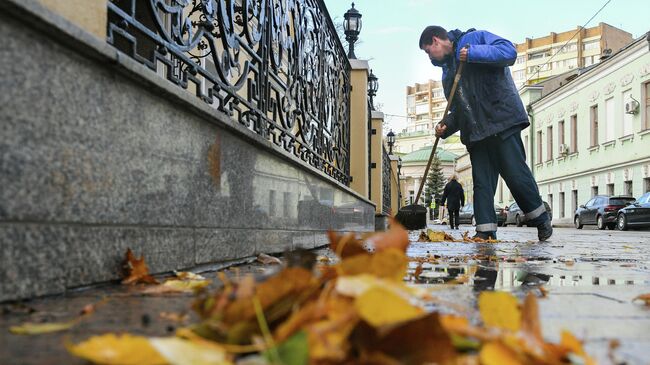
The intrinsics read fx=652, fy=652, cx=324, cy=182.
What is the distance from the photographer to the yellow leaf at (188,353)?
2.91ft

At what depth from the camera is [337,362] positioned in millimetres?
896

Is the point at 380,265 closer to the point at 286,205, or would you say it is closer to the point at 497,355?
the point at 497,355

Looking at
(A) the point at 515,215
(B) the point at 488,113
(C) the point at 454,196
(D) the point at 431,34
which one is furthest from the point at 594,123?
(B) the point at 488,113

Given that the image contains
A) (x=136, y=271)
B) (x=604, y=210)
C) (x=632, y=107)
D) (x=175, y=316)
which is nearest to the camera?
(x=175, y=316)

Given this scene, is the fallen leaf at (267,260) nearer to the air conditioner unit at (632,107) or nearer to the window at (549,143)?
the air conditioner unit at (632,107)

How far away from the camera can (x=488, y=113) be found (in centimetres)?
670

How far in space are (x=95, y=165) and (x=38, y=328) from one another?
2.72 ft

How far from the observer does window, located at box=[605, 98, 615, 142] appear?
33500 millimetres

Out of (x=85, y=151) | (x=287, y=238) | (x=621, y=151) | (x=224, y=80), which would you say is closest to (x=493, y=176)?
(x=287, y=238)

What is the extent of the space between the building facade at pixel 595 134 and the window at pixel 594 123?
5cm

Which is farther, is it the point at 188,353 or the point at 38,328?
the point at 38,328

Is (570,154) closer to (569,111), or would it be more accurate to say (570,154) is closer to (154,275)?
(569,111)

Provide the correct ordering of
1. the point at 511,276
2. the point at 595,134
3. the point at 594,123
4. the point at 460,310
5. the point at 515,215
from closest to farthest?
the point at 460,310, the point at 511,276, the point at 595,134, the point at 594,123, the point at 515,215

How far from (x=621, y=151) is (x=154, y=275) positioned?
3341 centimetres
